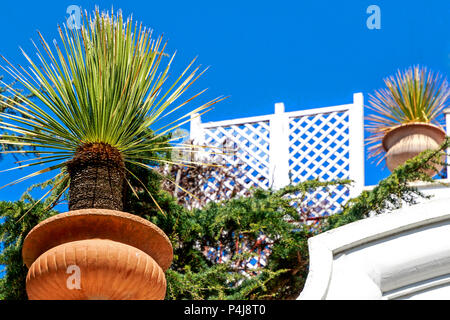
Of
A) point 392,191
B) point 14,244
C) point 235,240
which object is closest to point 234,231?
point 235,240

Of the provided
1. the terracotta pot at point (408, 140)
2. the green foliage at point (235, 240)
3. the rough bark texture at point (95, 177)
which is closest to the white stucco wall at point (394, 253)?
the rough bark texture at point (95, 177)

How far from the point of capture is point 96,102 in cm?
384

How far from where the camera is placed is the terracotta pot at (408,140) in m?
6.56

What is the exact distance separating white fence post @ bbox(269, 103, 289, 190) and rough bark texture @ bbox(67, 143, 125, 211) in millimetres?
3256

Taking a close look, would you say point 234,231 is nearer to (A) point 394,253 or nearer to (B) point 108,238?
(B) point 108,238

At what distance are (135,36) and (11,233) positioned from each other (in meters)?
1.42

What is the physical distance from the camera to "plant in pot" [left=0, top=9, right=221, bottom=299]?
325cm

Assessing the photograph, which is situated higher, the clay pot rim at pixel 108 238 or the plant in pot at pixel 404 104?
the plant in pot at pixel 404 104

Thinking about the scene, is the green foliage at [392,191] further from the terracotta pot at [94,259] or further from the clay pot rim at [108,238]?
the terracotta pot at [94,259]

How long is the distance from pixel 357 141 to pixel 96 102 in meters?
3.61

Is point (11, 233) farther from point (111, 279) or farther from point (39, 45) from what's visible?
point (111, 279)

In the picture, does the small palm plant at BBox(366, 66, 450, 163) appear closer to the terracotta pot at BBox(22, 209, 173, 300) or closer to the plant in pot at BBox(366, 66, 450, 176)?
the plant in pot at BBox(366, 66, 450, 176)

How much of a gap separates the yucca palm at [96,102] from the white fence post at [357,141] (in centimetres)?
293

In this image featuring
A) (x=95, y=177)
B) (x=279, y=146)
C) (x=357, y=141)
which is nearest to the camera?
(x=95, y=177)
